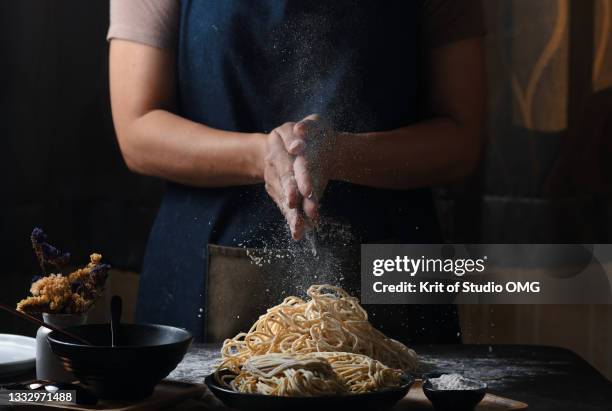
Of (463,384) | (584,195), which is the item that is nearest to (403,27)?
(584,195)

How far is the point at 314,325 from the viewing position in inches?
54.0

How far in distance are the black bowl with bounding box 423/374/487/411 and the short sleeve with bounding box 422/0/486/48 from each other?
96 cm

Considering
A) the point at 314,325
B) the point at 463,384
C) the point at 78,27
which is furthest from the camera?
the point at 78,27

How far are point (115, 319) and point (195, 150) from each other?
76 cm

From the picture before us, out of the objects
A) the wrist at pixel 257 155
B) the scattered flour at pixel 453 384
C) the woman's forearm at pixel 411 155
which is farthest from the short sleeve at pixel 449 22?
the scattered flour at pixel 453 384

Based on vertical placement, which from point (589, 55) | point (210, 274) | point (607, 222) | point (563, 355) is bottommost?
point (563, 355)

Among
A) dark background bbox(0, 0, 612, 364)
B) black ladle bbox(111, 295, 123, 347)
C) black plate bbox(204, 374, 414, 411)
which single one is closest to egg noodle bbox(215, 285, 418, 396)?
black plate bbox(204, 374, 414, 411)

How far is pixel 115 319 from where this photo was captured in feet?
3.82

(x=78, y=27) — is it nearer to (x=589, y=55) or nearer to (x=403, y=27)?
(x=403, y=27)

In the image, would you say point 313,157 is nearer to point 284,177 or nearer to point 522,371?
point 284,177

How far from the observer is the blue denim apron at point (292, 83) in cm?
186

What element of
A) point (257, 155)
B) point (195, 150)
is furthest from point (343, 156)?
point (195, 150)

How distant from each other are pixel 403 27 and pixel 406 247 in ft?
1.48

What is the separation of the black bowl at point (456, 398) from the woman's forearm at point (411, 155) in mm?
806
